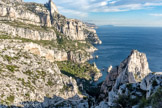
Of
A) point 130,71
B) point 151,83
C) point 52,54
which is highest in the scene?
point 151,83

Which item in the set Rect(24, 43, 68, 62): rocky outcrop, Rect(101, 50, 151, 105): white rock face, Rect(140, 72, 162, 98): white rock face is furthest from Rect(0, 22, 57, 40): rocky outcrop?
Rect(140, 72, 162, 98): white rock face

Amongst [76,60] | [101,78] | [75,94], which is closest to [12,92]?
[75,94]

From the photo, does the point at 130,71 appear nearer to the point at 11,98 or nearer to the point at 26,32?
the point at 11,98

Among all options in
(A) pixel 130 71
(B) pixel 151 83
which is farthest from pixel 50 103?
(B) pixel 151 83

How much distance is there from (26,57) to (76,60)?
336 ft

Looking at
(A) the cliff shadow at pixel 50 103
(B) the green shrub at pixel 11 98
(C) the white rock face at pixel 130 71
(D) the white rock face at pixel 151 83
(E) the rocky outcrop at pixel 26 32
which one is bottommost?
(A) the cliff shadow at pixel 50 103

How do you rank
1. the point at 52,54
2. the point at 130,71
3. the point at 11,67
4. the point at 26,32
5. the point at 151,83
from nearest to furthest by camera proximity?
→ the point at 151,83 → the point at 11,67 → the point at 130,71 → the point at 26,32 → the point at 52,54

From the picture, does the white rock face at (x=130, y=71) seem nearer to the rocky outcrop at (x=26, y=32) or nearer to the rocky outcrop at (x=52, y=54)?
the rocky outcrop at (x=52, y=54)

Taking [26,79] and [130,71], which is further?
[130,71]

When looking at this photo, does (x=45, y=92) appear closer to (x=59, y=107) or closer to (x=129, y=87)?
(x=59, y=107)

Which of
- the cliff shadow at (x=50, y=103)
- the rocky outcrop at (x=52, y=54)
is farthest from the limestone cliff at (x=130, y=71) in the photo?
the rocky outcrop at (x=52, y=54)

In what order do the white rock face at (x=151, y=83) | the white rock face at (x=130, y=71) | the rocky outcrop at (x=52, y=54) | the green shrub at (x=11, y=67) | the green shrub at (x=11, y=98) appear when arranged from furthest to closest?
the rocky outcrop at (x=52, y=54) < the green shrub at (x=11, y=67) < the white rock face at (x=130, y=71) < the green shrub at (x=11, y=98) < the white rock face at (x=151, y=83)

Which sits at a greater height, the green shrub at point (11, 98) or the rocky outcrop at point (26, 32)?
the rocky outcrop at point (26, 32)

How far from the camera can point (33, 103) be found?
45125mm
